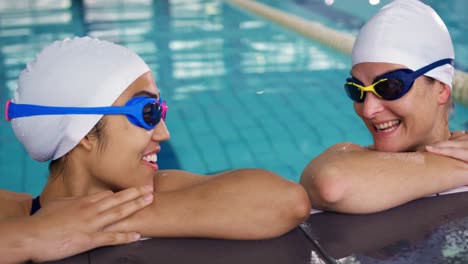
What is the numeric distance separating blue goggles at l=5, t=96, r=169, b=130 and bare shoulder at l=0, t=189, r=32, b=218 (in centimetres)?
31

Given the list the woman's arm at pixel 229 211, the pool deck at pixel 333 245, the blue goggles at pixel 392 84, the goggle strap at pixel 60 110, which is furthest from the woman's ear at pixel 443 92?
the goggle strap at pixel 60 110

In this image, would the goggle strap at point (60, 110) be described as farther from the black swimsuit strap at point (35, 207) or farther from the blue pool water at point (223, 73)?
the blue pool water at point (223, 73)

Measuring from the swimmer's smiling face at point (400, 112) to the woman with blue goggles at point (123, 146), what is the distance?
0.62 meters

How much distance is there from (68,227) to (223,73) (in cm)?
541

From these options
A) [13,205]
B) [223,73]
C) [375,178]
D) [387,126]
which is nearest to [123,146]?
[13,205]

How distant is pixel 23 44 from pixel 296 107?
15.3 feet

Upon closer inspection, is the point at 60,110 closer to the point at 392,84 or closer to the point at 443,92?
the point at 392,84

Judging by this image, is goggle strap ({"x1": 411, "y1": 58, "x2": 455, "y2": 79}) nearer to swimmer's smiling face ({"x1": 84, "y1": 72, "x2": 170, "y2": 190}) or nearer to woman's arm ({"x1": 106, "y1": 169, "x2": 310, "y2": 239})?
woman's arm ({"x1": 106, "y1": 169, "x2": 310, "y2": 239})

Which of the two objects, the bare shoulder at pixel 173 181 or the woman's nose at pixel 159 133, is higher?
the woman's nose at pixel 159 133

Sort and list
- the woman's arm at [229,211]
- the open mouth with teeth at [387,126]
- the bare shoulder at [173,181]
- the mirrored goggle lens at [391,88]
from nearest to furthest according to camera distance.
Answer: the woman's arm at [229,211] < the bare shoulder at [173,181] < the mirrored goggle lens at [391,88] < the open mouth with teeth at [387,126]

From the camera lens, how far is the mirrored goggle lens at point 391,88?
2352mm

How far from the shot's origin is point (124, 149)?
1971 mm

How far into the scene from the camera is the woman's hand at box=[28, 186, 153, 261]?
1.79m

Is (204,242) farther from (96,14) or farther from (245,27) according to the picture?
(96,14)
